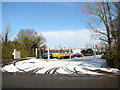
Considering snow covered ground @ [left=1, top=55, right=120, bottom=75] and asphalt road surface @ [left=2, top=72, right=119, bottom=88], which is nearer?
asphalt road surface @ [left=2, top=72, right=119, bottom=88]

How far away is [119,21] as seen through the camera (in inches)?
376

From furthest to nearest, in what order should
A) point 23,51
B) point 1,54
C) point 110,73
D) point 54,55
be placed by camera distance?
point 54,55, point 23,51, point 1,54, point 110,73

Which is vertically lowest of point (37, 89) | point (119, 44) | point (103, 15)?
point (37, 89)

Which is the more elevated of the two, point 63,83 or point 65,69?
point 65,69

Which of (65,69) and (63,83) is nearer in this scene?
(63,83)

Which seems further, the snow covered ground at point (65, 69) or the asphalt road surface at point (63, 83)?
the snow covered ground at point (65, 69)

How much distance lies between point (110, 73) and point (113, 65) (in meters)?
1.82

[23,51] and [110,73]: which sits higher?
[23,51]

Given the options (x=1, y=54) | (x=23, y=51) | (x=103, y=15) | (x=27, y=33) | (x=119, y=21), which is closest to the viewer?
(x=119, y=21)

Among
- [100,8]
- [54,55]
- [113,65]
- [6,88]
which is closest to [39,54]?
[54,55]

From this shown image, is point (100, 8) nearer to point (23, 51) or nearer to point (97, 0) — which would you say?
point (97, 0)

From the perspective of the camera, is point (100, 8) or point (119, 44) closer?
point (119, 44)

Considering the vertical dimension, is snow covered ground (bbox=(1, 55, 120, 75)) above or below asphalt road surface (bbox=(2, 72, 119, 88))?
above

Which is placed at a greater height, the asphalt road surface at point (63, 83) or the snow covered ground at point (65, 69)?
the snow covered ground at point (65, 69)
